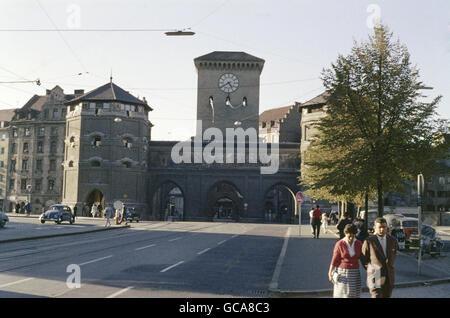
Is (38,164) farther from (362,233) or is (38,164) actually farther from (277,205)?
(362,233)

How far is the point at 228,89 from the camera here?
236ft

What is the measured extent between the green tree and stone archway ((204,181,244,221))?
134 ft

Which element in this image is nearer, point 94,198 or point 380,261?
point 380,261

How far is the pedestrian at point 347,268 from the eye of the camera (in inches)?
286

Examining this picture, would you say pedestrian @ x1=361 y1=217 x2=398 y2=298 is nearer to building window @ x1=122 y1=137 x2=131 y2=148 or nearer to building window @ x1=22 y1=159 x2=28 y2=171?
building window @ x1=122 y1=137 x2=131 y2=148

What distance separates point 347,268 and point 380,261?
0.55 m

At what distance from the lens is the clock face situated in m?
71.7

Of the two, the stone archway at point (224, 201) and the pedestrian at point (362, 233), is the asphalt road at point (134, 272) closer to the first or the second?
the pedestrian at point (362, 233)

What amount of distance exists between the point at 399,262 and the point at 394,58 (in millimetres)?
9494

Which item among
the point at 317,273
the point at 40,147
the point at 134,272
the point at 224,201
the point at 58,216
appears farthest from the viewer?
the point at 224,201

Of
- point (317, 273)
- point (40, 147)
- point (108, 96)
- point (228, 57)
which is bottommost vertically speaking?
point (317, 273)

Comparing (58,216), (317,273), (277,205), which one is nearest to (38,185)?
(58,216)
